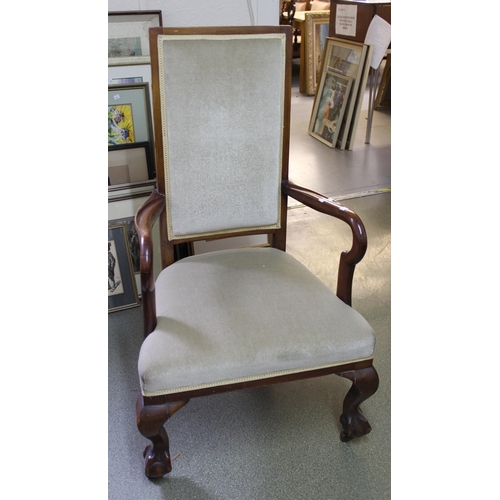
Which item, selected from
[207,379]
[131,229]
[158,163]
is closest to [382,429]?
[207,379]

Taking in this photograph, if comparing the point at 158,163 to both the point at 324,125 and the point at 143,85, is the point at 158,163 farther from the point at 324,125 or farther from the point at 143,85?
the point at 324,125

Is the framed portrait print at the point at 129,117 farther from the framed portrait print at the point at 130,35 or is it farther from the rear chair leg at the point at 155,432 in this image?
the rear chair leg at the point at 155,432

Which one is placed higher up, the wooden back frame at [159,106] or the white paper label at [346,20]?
the white paper label at [346,20]

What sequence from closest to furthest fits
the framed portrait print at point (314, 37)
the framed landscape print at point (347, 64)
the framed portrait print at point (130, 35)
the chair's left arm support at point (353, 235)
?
1. the chair's left arm support at point (353, 235)
2. the framed portrait print at point (130, 35)
3. the framed landscape print at point (347, 64)
4. the framed portrait print at point (314, 37)

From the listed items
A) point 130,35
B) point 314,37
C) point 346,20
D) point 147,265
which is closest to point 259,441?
point 147,265

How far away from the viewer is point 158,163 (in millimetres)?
1519

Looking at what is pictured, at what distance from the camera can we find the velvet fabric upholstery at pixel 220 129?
145cm

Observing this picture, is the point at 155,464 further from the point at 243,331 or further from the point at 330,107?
the point at 330,107

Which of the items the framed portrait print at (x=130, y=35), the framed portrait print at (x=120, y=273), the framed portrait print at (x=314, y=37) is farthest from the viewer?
the framed portrait print at (x=314, y=37)

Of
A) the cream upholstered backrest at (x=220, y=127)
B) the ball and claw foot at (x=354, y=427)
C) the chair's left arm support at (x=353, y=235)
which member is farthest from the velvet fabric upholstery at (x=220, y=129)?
the ball and claw foot at (x=354, y=427)

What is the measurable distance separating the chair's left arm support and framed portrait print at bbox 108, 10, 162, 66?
832 mm

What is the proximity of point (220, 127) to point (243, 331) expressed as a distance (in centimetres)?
59

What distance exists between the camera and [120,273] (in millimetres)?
2062

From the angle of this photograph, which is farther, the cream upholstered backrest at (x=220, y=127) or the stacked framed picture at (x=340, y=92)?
the stacked framed picture at (x=340, y=92)
